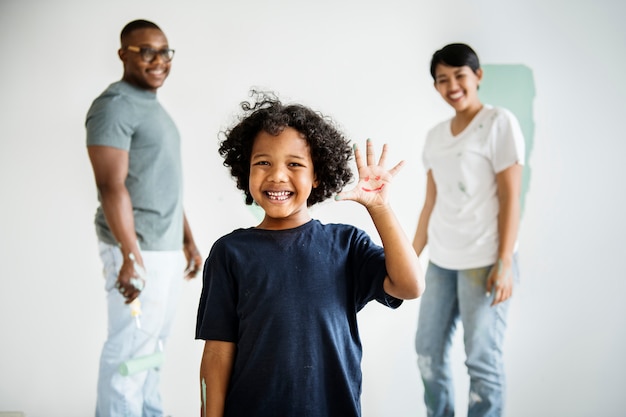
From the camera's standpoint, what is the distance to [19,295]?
2062mm

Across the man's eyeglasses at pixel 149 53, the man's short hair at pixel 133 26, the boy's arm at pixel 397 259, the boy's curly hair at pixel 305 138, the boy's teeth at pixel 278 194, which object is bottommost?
the boy's arm at pixel 397 259

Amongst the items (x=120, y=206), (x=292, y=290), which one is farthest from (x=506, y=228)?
(x=120, y=206)

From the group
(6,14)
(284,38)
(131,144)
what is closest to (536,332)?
(284,38)

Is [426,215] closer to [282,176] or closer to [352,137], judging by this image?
[352,137]

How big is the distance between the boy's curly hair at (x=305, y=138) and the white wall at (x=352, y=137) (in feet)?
2.96

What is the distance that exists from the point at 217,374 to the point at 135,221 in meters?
1.02

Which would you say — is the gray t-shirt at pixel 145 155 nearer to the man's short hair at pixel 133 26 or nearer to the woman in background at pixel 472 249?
the man's short hair at pixel 133 26

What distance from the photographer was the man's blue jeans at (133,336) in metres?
1.97

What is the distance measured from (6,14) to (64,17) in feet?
0.64

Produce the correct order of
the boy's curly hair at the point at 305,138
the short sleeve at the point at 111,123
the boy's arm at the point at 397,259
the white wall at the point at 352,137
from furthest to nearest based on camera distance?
the white wall at the point at 352,137
the short sleeve at the point at 111,123
the boy's curly hair at the point at 305,138
the boy's arm at the point at 397,259

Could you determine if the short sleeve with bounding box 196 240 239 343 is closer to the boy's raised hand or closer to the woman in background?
the boy's raised hand

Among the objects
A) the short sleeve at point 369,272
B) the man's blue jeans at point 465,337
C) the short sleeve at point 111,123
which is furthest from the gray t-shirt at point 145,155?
the short sleeve at point 369,272

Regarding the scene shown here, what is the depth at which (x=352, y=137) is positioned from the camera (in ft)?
7.26

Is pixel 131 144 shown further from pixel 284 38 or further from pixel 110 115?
pixel 284 38
